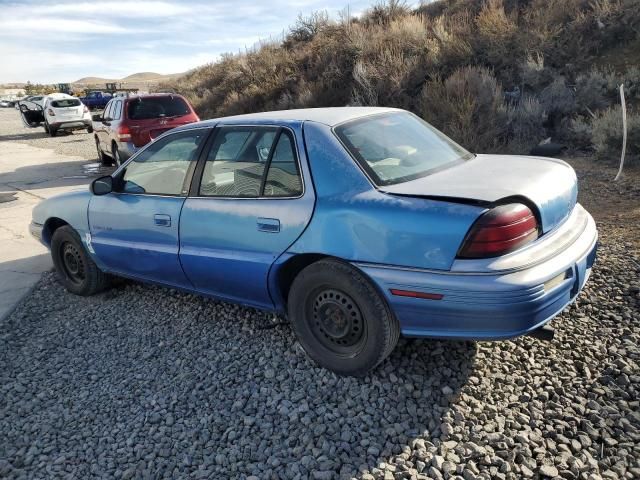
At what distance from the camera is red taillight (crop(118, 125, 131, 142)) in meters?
10.6

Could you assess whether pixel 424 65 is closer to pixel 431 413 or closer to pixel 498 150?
pixel 498 150

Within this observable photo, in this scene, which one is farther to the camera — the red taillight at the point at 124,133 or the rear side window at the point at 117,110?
the rear side window at the point at 117,110

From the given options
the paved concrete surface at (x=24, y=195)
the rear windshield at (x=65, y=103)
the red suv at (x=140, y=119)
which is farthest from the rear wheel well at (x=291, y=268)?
the rear windshield at (x=65, y=103)

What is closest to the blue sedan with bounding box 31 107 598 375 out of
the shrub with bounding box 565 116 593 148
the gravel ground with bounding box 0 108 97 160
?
the shrub with bounding box 565 116 593 148

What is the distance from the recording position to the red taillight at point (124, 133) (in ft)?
34.8

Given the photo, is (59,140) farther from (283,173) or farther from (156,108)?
(283,173)

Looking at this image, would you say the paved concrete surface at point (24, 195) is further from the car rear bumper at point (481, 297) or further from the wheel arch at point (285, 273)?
the car rear bumper at point (481, 297)

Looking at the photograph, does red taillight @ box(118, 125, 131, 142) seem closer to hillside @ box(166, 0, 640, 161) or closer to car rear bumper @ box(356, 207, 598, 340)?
hillside @ box(166, 0, 640, 161)

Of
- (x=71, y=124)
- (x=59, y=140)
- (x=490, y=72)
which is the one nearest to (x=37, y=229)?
(x=490, y=72)

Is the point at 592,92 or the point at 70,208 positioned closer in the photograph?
the point at 70,208

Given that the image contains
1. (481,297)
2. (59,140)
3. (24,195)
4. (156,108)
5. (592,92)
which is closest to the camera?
(481,297)

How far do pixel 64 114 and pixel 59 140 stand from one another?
1417mm

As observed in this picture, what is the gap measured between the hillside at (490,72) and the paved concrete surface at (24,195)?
6312 millimetres

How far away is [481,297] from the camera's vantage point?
260 cm
